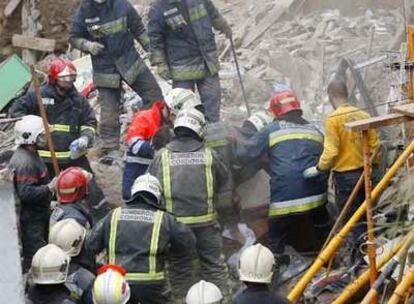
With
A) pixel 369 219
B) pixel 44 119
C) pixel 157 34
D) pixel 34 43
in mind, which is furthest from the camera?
pixel 34 43

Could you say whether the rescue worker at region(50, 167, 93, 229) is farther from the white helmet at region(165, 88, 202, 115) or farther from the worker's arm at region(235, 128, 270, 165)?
the worker's arm at region(235, 128, 270, 165)

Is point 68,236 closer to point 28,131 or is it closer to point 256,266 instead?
point 28,131

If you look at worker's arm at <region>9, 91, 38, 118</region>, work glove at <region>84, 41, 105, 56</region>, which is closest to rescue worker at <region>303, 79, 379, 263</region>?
worker's arm at <region>9, 91, 38, 118</region>

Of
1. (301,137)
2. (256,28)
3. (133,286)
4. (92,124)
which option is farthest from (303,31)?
(133,286)

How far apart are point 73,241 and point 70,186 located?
2.95 ft

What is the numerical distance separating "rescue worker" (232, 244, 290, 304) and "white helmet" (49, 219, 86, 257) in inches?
58.6

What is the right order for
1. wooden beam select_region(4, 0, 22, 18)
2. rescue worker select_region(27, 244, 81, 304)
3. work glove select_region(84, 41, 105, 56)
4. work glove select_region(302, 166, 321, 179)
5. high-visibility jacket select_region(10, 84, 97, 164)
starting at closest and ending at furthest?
rescue worker select_region(27, 244, 81, 304) → work glove select_region(302, 166, 321, 179) → high-visibility jacket select_region(10, 84, 97, 164) → work glove select_region(84, 41, 105, 56) → wooden beam select_region(4, 0, 22, 18)

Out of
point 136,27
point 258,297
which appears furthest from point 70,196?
point 136,27

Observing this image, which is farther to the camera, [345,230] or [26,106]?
[26,106]

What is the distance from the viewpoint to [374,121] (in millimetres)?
6973

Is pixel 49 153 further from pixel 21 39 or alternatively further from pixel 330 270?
pixel 21 39

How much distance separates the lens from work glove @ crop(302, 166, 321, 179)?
30.0 feet

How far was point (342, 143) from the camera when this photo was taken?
8.89 m

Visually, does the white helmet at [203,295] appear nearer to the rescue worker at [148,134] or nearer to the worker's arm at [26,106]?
the rescue worker at [148,134]
